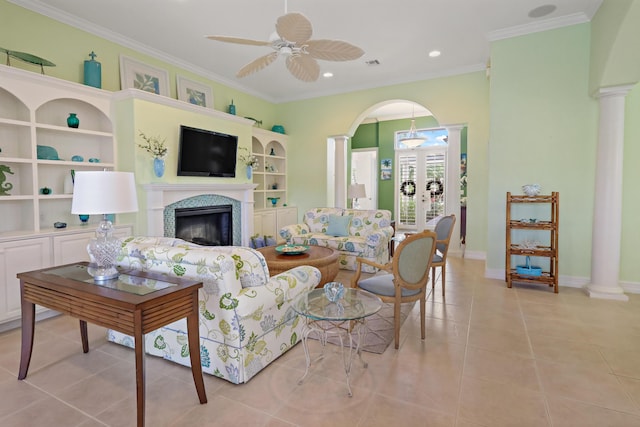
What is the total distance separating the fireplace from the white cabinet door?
1.85 metres

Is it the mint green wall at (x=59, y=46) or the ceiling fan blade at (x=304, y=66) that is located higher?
the mint green wall at (x=59, y=46)

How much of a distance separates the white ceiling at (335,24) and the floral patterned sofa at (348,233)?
2.61 metres

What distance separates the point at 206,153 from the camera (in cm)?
548

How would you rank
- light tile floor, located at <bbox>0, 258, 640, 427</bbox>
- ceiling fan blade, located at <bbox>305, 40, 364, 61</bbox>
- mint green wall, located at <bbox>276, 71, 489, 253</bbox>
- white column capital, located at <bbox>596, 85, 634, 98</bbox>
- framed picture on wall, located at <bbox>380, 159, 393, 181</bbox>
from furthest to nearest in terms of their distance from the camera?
framed picture on wall, located at <bbox>380, 159, 393, 181</bbox>
mint green wall, located at <bbox>276, 71, 489, 253</bbox>
white column capital, located at <bbox>596, 85, 634, 98</bbox>
ceiling fan blade, located at <bbox>305, 40, 364, 61</bbox>
light tile floor, located at <bbox>0, 258, 640, 427</bbox>

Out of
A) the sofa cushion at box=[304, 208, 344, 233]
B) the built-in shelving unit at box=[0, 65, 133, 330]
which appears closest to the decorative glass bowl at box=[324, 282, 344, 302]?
the built-in shelving unit at box=[0, 65, 133, 330]

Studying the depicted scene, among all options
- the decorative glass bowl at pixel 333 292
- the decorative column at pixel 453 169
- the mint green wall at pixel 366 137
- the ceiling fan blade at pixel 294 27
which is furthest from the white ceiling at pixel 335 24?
the mint green wall at pixel 366 137

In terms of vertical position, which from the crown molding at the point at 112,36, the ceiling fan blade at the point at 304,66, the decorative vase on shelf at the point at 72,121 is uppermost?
the crown molding at the point at 112,36

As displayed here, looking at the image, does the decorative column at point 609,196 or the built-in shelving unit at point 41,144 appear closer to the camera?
the built-in shelving unit at point 41,144

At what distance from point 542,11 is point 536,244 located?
9.40ft

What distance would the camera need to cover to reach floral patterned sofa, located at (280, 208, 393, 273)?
5.14 meters

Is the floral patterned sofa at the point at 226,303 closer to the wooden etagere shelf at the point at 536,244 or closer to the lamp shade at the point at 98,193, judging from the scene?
the lamp shade at the point at 98,193

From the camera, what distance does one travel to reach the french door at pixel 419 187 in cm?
960

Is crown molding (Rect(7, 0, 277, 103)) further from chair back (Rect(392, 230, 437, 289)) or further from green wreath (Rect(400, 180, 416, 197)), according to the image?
green wreath (Rect(400, 180, 416, 197))

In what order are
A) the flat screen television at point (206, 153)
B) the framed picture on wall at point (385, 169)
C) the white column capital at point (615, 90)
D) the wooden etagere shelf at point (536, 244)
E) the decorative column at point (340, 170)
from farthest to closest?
the framed picture on wall at point (385, 169) → the decorative column at point (340, 170) → the flat screen television at point (206, 153) → the wooden etagere shelf at point (536, 244) → the white column capital at point (615, 90)
